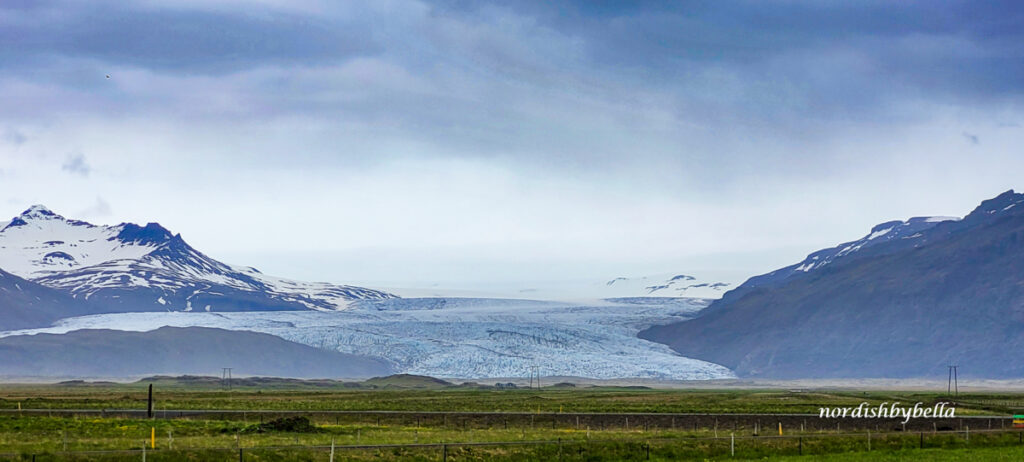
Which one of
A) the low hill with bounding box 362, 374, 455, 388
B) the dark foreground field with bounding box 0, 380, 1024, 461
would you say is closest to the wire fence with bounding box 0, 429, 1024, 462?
the dark foreground field with bounding box 0, 380, 1024, 461

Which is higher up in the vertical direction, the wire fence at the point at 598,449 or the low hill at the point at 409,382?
the wire fence at the point at 598,449

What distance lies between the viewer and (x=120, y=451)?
140ft

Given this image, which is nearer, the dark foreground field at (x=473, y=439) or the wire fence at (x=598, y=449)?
the wire fence at (x=598, y=449)

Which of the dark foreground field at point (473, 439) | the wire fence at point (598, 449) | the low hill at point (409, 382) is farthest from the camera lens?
the low hill at point (409, 382)

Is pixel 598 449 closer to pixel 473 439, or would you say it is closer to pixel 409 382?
pixel 473 439

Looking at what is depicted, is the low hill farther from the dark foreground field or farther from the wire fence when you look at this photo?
the wire fence

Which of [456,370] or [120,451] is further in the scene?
[456,370]

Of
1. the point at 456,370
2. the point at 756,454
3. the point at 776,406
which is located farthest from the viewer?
the point at 456,370

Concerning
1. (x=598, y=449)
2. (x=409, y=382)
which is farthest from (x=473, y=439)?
(x=409, y=382)

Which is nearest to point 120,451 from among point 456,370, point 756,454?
point 756,454

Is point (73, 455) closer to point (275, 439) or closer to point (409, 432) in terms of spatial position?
point (275, 439)

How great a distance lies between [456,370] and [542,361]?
15.5 metres

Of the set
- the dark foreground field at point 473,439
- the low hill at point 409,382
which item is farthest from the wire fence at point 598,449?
the low hill at point 409,382

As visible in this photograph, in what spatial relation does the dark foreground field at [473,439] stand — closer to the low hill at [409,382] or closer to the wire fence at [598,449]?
the wire fence at [598,449]
